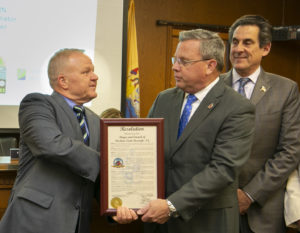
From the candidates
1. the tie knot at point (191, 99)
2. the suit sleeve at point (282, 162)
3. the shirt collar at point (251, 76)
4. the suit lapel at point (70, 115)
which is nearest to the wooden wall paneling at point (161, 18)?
the shirt collar at point (251, 76)

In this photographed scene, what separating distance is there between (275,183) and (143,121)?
956mm

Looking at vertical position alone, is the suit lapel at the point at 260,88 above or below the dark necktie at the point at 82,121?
above


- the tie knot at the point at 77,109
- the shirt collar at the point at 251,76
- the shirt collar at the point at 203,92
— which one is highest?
the shirt collar at the point at 251,76

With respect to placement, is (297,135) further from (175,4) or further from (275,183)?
(175,4)

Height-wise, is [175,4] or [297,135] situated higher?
[175,4]

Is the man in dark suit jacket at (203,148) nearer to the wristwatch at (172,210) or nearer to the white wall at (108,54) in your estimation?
the wristwatch at (172,210)

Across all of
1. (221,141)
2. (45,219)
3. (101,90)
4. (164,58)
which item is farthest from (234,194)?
(164,58)

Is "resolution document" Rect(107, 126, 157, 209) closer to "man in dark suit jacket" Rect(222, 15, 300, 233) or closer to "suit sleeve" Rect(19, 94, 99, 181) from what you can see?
"suit sleeve" Rect(19, 94, 99, 181)

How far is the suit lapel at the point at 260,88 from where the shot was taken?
2.46 meters

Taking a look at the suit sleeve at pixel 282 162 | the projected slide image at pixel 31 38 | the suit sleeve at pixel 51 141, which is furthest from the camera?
the projected slide image at pixel 31 38

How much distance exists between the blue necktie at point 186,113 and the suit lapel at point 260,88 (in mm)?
496

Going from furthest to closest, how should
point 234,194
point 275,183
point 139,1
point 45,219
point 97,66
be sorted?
point 139,1
point 97,66
point 275,183
point 234,194
point 45,219

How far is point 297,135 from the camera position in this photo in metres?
2.42

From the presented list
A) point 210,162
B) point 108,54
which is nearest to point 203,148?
point 210,162
